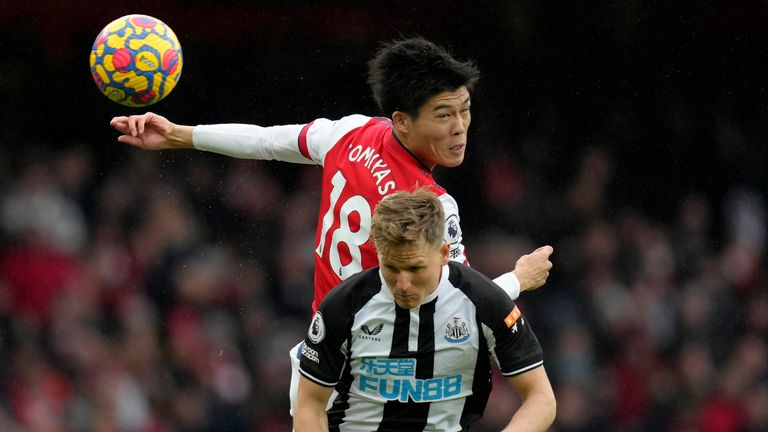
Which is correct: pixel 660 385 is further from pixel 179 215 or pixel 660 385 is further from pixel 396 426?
pixel 396 426

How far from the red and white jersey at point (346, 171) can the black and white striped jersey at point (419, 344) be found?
38cm

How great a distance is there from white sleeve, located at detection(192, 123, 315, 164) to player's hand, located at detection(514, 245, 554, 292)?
95cm

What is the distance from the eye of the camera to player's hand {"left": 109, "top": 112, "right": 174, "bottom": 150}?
514cm

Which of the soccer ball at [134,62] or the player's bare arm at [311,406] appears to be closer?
the player's bare arm at [311,406]

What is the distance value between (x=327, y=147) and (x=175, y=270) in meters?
4.43

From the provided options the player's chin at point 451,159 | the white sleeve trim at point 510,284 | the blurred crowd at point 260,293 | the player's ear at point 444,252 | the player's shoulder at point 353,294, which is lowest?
the blurred crowd at point 260,293

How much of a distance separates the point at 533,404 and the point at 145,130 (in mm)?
1974

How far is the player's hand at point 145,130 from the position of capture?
5.14 metres

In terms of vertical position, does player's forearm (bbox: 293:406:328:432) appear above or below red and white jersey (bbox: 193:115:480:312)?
below

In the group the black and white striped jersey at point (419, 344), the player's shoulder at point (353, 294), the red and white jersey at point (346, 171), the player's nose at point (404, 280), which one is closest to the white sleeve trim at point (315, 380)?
the black and white striped jersey at point (419, 344)

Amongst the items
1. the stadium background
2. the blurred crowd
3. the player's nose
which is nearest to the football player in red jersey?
the player's nose

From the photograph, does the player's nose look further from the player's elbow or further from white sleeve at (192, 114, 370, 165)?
white sleeve at (192, 114, 370, 165)

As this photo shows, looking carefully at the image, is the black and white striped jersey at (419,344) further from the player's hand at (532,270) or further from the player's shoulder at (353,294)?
the player's hand at (532,270)

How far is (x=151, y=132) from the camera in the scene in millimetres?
5230
